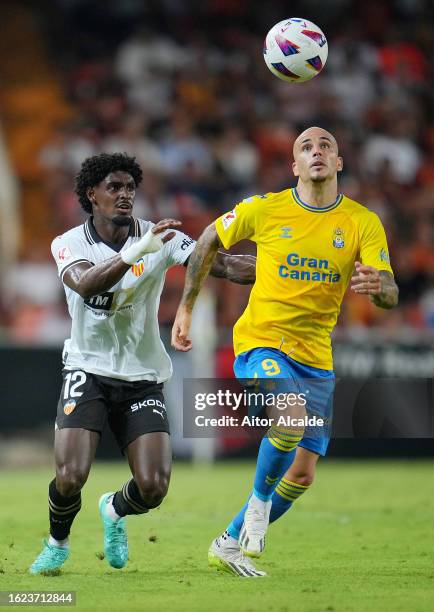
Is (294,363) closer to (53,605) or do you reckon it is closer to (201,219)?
(53,605)

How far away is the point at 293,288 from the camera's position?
7.16 metres

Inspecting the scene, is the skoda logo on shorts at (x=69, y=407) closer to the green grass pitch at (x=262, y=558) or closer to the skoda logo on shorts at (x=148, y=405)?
the skoda logo on shorts at (x=148, y=405)

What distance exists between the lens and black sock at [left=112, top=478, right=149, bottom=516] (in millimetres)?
7074

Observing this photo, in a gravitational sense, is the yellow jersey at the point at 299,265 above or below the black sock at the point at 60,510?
above

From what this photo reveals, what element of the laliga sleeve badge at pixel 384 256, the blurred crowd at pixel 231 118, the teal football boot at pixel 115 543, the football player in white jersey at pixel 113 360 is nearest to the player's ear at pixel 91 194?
the football player in white jersey at pixel 113 360

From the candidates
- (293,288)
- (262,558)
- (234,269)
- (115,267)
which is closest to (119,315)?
(115,267)

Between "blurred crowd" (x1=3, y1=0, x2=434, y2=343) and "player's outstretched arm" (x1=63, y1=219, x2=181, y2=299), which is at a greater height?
"blurred crowd" (x1=3, y1=0, x2=434, y2=343)

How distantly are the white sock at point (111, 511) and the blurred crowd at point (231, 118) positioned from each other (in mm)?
7866

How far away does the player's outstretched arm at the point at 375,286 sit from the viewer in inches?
255

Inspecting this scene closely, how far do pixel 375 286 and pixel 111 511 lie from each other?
2.20m

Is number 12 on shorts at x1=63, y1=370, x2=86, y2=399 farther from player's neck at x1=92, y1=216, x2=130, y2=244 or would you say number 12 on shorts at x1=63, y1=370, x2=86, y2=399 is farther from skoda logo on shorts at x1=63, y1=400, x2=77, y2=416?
player's neck at x1=92, y1=216, x2=130, y2=244

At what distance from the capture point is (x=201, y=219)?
16.8 metres

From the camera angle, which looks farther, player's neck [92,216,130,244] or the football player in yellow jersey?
player's neck [92,216,130,244]

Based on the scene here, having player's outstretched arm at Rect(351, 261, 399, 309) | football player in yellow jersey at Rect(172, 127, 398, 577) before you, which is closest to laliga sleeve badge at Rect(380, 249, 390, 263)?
football player in yellow jersey at Rect(172, 127, 398, 577)
